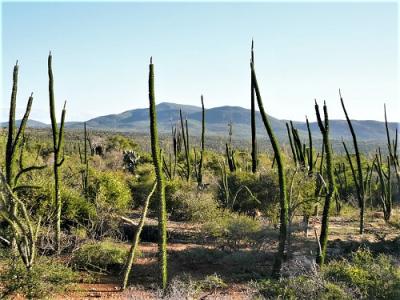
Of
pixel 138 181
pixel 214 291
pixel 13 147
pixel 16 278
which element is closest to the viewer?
pixel 16 278

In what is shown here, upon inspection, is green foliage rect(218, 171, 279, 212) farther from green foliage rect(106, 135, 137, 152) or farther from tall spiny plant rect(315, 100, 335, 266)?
green foliage rect(106, 135, 137, 152)

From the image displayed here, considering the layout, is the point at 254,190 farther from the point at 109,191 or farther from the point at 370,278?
the point at 370,278

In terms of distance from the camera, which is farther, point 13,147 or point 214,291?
point 13,147

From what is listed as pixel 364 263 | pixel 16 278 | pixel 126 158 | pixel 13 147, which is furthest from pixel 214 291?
pixel 126 158

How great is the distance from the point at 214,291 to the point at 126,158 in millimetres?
23659

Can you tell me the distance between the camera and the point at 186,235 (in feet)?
65.2

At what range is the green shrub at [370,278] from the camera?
36.2 feet

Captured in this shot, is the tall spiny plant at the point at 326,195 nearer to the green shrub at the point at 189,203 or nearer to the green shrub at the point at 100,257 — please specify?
the green shrub at the point at 100,257

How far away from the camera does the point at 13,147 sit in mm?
13766

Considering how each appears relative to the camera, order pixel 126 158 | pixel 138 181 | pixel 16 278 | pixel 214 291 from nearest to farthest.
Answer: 1. pixel 16 278
2. pixel 214 291
3. pixel 138 181
4. pixel 126 158

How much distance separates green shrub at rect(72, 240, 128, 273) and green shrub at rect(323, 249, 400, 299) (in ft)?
21.3

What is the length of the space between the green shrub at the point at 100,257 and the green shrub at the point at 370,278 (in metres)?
6.50

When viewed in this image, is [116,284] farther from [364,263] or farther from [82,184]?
[82,184]

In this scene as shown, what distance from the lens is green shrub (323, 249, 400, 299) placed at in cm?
1104
